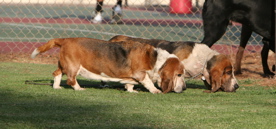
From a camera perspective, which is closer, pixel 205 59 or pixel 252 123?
pixel 252 123

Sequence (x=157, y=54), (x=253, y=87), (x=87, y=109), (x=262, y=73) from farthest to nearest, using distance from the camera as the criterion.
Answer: (x=262, y=73), (x=253, y=87), (x=157, y=54), (x=87, y=109)

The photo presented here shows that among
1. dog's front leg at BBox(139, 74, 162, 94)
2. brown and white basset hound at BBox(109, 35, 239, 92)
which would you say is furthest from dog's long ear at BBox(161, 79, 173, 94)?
brown and white basset hound at BBox(109, 35, 239, 92)

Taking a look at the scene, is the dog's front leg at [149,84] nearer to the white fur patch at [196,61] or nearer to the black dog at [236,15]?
the white fur patch at [196,61]

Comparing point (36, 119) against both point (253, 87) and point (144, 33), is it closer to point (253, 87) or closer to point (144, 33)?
point (253, 87)

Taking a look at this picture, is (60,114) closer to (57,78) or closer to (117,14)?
(57,78)

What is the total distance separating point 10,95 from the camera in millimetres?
6547

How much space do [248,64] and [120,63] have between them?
16.1 ft

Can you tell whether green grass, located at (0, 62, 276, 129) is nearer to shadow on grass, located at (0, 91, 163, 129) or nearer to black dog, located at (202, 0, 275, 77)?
shadow on grass, located at (0, 91, 163, 129)

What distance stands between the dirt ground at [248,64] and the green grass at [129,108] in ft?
3.17

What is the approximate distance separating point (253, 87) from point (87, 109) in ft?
11.1

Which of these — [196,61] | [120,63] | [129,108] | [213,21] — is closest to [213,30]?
[213,21]

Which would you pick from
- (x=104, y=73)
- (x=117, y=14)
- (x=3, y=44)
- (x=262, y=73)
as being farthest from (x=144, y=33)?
(x=104, y=73)

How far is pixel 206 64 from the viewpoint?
24.2 feet

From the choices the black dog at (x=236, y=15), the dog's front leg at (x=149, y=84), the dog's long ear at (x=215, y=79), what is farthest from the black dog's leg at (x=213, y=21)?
the dog's front leg at (x=149, y=84)
